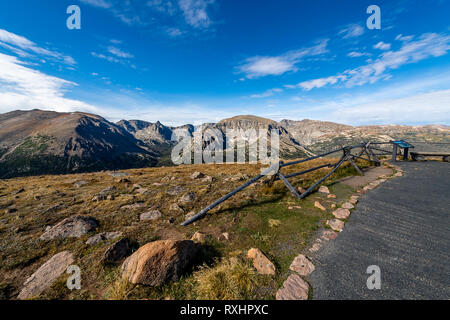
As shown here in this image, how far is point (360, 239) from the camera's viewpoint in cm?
476

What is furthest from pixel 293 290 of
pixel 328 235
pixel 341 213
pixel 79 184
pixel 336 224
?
pixel 79 184

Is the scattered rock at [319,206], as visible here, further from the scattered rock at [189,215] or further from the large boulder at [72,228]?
the large boulder at [72,228]

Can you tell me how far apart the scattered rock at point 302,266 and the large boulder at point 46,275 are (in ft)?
18.8

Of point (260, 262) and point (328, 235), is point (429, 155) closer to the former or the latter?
point (328, 235)

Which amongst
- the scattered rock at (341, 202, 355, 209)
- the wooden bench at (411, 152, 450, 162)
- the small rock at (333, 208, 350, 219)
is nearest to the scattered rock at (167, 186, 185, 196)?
the small rock at (333, 208, 350, 219)

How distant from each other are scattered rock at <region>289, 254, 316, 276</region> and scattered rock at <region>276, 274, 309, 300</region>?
217mm

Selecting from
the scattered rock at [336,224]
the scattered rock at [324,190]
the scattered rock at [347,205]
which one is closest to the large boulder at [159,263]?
the scattered rock at [336,224]

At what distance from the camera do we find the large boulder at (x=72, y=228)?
557 cm

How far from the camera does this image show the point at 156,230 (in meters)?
5.79

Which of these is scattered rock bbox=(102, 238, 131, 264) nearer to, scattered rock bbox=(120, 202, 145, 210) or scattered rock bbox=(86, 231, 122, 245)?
scattered rock bbox=(86, 231, 122, 245)

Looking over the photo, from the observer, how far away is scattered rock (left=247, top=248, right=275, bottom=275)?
12.4 ft
